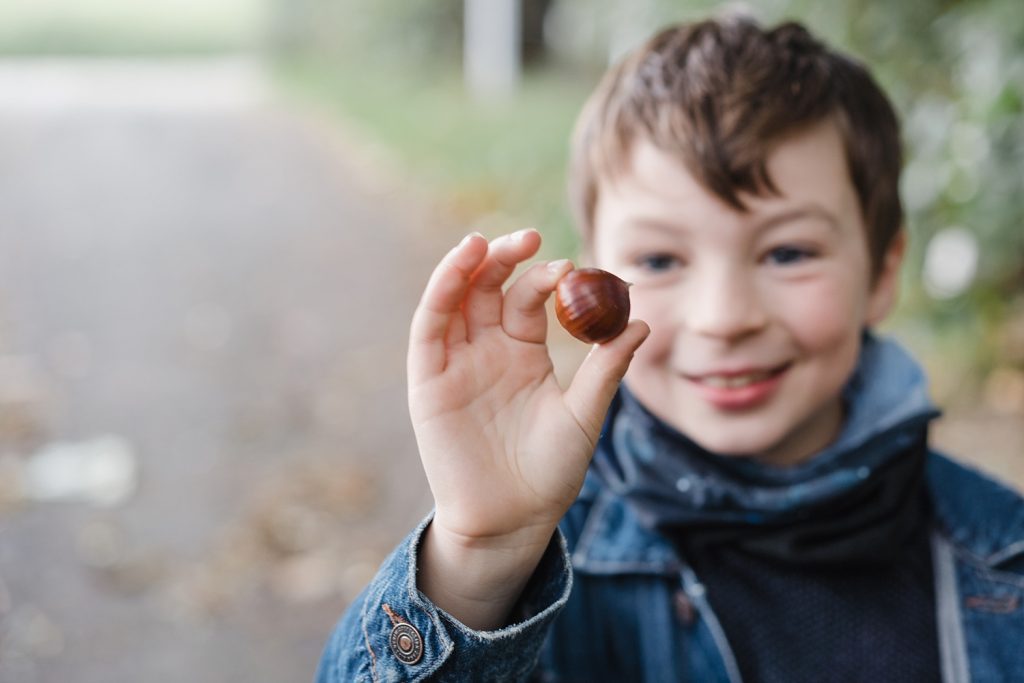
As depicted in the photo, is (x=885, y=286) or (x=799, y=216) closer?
(x=799, y=216)

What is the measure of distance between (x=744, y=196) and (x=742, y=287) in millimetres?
138

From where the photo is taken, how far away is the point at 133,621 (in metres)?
3.02

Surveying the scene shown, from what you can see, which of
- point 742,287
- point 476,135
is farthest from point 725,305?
point 476,135

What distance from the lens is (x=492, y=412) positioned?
4.51ft

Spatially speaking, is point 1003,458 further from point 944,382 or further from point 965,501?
point 965,501

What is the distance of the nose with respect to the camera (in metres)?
1.55

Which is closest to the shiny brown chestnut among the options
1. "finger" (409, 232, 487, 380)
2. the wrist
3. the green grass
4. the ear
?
"finger" (409, 232, 487, 380)

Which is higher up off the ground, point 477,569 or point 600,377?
point 600,377

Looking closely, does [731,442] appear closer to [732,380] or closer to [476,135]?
[732,380]

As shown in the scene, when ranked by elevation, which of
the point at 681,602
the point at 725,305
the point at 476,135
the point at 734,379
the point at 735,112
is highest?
the point at 735,112

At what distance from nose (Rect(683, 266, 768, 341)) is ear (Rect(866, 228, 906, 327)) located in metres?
0.35

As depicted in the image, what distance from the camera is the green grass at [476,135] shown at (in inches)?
277

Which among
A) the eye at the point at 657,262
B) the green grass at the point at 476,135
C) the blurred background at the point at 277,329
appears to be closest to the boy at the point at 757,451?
the eye at the point at 657,262

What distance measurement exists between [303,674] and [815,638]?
67.1 inches
